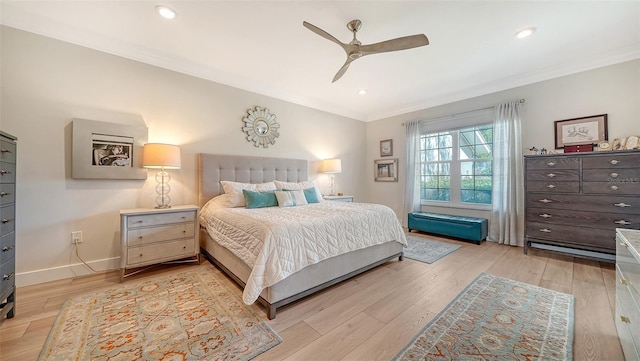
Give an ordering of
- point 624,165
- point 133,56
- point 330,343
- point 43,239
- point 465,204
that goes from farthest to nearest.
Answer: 1. point 465,204
2. point 133,56
3. point 624,165
4. point 43,239
5. point 330,343

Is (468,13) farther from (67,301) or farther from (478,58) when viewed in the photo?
(67,301)

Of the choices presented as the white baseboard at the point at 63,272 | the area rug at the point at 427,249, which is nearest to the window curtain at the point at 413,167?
the area rug at the point at 427,249

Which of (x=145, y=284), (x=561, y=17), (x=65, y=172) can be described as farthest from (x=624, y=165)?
(x=65, y=172)

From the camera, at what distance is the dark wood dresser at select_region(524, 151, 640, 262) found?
2.56 m

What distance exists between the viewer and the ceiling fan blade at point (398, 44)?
2.05 m

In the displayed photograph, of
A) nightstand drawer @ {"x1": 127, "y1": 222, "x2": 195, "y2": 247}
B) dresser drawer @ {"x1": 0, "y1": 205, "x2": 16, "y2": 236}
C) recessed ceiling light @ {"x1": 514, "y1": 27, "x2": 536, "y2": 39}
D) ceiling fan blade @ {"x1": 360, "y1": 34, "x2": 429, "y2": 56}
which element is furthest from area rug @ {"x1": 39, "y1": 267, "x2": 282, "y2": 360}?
recessed ceiling light @ {"x1": 514, "y1": 27, "x2": 536, "y2": 39}

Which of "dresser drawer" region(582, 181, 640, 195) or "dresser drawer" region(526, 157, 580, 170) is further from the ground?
"dresser drawer" region(526, 157, 580, 170)

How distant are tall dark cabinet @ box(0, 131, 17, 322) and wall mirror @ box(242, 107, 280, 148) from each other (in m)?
2.40

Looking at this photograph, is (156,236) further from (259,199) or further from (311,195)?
(311,195)

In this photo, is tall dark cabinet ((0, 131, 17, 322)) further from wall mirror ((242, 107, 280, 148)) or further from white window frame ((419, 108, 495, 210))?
white window frame ((419, 108, 495, 210))

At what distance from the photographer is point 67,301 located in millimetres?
2025

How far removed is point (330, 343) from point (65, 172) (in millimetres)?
3192

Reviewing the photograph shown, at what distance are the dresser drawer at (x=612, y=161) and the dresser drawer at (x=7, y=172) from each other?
17.9 ft

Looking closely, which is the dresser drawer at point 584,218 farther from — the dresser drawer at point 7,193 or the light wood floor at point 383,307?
the dresser drawer at point 7,193
